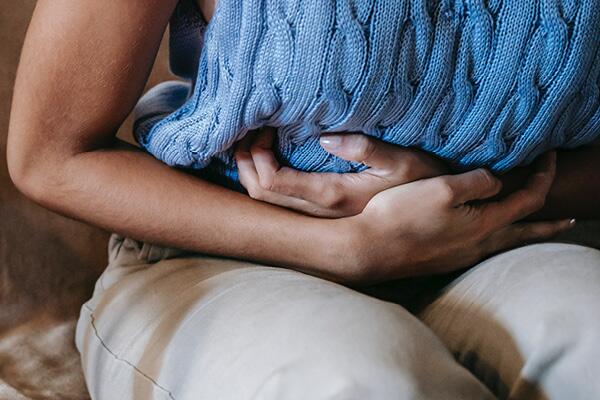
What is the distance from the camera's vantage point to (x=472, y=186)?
2.70 feet

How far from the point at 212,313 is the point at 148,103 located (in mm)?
313

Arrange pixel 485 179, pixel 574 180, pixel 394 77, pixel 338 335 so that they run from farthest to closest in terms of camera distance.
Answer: pixel 574 180 < pixel 485 179 < pixel 394 77 < pixel 338 335

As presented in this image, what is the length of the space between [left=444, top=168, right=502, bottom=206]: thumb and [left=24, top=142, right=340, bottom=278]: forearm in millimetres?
128

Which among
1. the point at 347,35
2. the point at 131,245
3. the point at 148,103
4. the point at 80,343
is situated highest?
the point at 347,35

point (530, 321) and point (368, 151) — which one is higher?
point (368, 151)

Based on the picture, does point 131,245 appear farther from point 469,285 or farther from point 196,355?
point 469,285

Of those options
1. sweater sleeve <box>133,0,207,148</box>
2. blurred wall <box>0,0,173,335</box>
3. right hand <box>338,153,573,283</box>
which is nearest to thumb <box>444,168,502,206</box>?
right hand <box>338,153,573,283</box>

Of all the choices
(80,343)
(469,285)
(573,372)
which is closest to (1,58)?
(80,343)

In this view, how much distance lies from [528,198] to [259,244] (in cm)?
29

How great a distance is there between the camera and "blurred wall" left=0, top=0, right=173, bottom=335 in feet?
3.30

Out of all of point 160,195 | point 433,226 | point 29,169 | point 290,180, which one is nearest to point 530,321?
point 433,226

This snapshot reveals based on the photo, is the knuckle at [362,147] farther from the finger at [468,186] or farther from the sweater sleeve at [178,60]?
the sweater sleeve at [178,60]

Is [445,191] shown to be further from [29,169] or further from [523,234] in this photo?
[29,169]

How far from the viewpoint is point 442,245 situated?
2.77 feet
